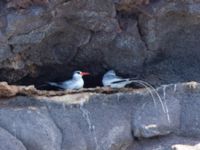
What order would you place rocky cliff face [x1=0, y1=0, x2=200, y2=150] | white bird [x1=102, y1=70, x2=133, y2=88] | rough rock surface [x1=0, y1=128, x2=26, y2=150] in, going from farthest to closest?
white bird [x1=102, y1=70, x2=133, y2=88], rocky cliff face [x1=0, y1=0, x2=200, y2=150], rough rock surface [x1=0, y1=128, x2=26, y2=150]

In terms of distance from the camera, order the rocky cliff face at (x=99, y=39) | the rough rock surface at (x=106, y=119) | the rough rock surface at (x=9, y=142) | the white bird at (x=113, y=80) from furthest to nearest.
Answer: the white bird at (x=113, y=80) < the rocky cliff face at (x=99, y=39) < the rough rock surface at (x=106, y=119) < the rough rock surface at (x=9, y=142)

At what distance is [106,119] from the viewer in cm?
601

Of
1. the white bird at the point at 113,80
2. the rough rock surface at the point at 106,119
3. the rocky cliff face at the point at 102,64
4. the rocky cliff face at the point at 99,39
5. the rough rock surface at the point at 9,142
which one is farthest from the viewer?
the white bird at the point at 113,80

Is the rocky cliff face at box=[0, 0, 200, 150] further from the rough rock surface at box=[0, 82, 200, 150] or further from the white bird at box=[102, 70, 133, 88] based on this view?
the white bird at box=[102, 70, 133, 88]

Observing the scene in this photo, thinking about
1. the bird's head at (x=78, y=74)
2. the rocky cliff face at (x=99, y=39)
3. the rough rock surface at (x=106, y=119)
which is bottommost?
the rough rock surface at (x=106, y=119)

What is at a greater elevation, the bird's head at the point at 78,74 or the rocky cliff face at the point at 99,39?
the rocky cliff face at the point at 99,39

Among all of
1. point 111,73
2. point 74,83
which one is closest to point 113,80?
point 111,73

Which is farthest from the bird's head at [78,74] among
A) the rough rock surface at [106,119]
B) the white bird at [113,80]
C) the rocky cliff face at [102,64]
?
the rough rock surface at [106,119]

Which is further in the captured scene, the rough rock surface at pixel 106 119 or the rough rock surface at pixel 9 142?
the rough rock surface at pixel 106 119

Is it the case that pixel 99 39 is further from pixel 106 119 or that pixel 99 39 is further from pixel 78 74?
pixel 106 119

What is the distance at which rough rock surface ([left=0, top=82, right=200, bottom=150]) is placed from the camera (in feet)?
18.7

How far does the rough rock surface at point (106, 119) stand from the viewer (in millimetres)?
5688

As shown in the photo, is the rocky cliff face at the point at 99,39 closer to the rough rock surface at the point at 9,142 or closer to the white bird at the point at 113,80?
the white bird at the point at 113,80

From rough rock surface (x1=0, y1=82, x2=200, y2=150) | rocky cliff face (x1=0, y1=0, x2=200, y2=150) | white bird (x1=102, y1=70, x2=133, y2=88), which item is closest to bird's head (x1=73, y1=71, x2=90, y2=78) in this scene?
rocky cliff face (x1=0, y1=0, x2=200, y2=150)
